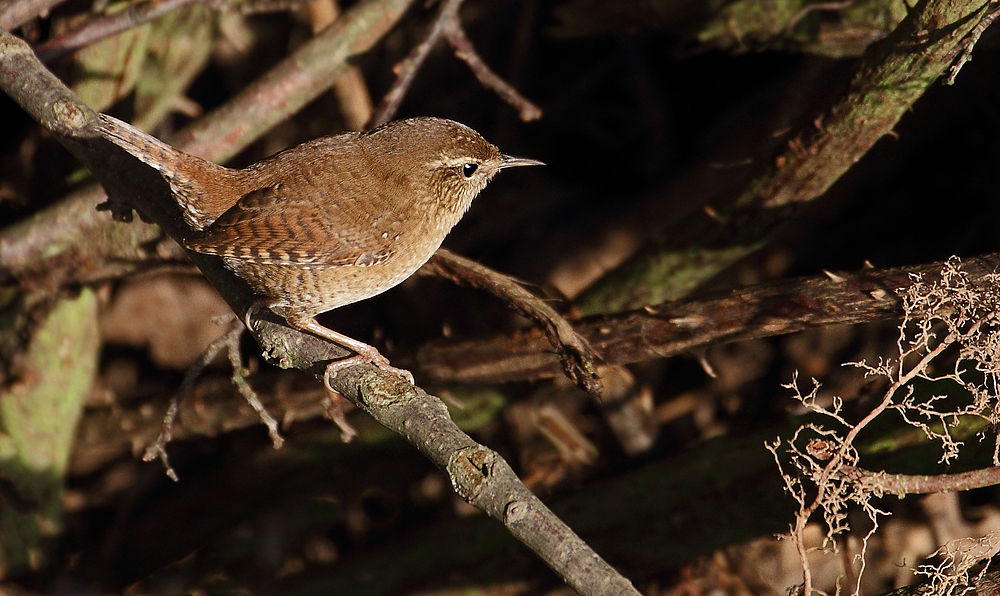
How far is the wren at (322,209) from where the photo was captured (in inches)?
112

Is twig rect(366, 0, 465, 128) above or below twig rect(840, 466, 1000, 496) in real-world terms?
above

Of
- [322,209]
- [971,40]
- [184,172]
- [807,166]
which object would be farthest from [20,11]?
[971,40]

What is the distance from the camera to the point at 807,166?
119 inches

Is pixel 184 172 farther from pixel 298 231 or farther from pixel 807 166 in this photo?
pixel 807 166

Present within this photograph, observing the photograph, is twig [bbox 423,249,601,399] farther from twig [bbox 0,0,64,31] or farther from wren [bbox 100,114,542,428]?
twig [bbox 0,0,64,31]

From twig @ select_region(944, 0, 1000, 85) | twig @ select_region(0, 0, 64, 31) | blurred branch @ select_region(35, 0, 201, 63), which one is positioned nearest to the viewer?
twig @ select_region(944, 0, 1000, 85)

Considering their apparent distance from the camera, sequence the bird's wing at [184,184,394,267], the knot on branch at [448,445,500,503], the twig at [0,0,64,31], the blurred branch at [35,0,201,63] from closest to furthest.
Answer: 1. the knot on branch at [448,445,500,503]
2. the bird's wing at [184,184,394,267]
3. the twig at [0,0,64,31]
4. the blurred branch at [35,0,201,63]

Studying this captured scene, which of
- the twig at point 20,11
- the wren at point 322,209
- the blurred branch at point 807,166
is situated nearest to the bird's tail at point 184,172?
the wren at point 322,209

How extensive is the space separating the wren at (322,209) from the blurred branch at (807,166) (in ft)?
3.09

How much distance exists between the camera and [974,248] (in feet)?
11.9

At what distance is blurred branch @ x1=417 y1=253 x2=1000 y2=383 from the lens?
8.03 ft

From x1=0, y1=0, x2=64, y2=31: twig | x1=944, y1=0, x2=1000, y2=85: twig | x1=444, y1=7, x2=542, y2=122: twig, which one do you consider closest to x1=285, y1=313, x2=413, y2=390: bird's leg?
x1=444, y1=7, x2=542, y2=122: twig

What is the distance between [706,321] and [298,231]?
1.37 metres

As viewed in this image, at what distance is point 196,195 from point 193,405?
4.74 feet
